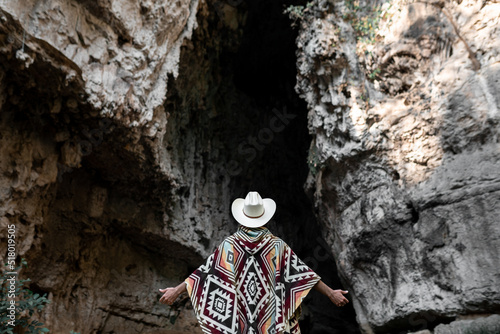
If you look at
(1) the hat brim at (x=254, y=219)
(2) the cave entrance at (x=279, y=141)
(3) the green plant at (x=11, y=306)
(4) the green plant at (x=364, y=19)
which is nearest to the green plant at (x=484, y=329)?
(1) the hat brim at (x=254, y=219)

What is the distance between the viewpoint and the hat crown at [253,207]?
377 cm

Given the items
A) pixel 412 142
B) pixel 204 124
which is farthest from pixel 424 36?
pixel 204 124

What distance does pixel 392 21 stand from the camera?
20.0 ft

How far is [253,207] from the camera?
377 centimetres

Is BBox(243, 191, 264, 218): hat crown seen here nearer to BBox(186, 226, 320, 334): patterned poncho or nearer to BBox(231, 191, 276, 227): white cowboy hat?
BBox(231, 191, 276, 227): white cowboy hat

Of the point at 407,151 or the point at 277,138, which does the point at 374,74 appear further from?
the point at 277,138

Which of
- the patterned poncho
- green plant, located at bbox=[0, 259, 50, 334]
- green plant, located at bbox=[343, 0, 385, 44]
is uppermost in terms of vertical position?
green plant, located at bbox=[343, 0, 385, 44]

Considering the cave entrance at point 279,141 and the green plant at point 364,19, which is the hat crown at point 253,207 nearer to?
the green plant at point 364,19

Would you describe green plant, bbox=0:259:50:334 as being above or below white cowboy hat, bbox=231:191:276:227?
below

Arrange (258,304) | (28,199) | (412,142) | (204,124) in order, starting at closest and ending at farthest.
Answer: (258,304) < (28,199) < (412,142) < (204,124)

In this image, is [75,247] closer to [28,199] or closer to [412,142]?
[28,199]

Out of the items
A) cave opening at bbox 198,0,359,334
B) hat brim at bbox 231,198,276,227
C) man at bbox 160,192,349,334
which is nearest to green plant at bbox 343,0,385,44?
cave opening at bbox 198,0,359,334

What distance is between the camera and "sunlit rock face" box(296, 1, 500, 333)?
15.9 feet

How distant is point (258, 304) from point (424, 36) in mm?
4166
